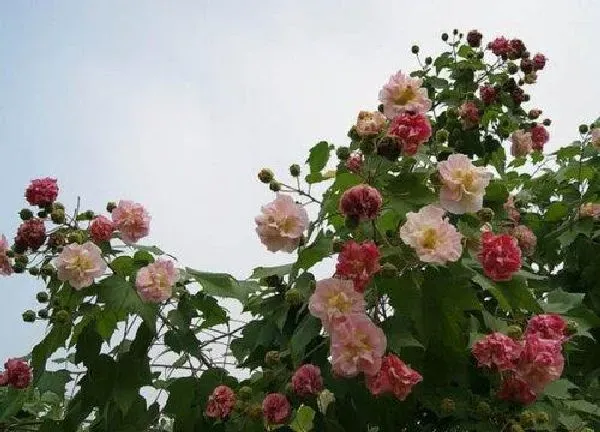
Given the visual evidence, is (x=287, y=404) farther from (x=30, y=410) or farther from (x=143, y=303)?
(x=30, y=410)

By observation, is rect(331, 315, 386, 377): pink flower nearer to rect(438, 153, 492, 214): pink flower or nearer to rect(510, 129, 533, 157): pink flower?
rect(438, 153, 492, 214): pink flower

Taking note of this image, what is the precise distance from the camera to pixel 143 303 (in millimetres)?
2537

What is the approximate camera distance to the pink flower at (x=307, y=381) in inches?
86.3

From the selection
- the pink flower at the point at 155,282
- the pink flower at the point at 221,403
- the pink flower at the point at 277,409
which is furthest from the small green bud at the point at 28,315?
the pink flower at the point at 277,409

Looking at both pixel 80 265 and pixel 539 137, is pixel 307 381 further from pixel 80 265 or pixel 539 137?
pixel 539 137

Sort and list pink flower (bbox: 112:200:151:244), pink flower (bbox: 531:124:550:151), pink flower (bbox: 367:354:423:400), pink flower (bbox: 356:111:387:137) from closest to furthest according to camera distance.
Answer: pink flower (bbox: 367:354:423:400) → pink flower (bbox: 356:111:387:137) → pink flower (bbox: 112:200:151:244) → pink flower (bbox: 531:124:550:151)

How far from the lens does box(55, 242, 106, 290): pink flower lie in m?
2.48

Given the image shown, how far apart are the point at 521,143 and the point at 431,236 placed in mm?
2407

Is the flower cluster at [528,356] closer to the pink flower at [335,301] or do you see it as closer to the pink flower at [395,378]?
the pink flower at [395,378]

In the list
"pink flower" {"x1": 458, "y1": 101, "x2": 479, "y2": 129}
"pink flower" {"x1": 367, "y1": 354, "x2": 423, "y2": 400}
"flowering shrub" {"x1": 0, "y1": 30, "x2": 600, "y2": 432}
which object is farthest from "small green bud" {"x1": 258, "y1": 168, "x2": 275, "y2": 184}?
"pink flower" {"x1": 458, "y1": 101, "x2": 479, "y2": 129}

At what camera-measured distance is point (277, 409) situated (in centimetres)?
221

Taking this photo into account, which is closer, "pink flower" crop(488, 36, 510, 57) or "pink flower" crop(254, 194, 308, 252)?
"pink flower" crop(254, 194, 308, 252)

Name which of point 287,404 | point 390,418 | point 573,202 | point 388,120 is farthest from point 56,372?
point 573,202

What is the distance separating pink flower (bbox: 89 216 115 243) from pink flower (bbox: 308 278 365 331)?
0.90m
